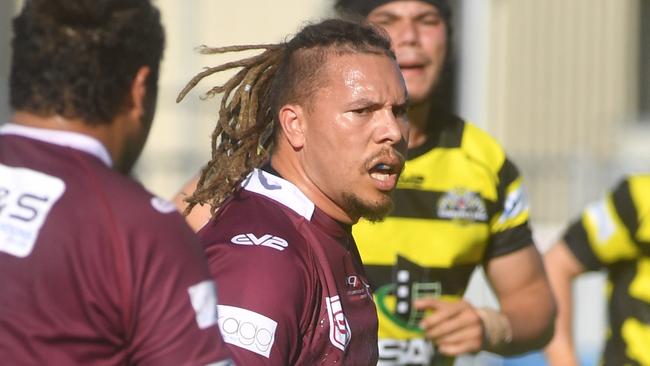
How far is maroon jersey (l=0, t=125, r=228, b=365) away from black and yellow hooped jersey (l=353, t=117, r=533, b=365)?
6.54ft

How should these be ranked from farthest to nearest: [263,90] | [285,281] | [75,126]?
[263,90] → [285,281] → [75,126]

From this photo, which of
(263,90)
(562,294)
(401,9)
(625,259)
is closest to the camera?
(263,90)

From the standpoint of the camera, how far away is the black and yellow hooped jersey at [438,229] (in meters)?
4.58

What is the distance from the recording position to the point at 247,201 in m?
3.27

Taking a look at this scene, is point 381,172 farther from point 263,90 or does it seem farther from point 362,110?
point 263,90

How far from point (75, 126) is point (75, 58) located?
12 cm

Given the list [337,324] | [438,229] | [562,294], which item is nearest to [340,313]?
[337,324]

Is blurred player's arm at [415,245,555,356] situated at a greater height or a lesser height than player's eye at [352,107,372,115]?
lesser

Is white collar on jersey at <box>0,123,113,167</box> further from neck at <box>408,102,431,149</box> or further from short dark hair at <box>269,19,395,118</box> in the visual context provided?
neck at <box>408,102,431,149</box>

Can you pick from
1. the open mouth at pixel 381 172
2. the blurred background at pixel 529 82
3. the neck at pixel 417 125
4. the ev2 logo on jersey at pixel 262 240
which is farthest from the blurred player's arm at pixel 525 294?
the blurred background at pixel 529 82

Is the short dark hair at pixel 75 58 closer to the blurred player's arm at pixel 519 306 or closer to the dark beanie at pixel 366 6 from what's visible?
the blurred player's arm at pixel 519 306

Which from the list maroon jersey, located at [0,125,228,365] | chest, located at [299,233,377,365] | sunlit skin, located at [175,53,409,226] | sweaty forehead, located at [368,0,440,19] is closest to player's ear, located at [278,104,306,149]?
sunlit skin, located at [175,53,409,226]

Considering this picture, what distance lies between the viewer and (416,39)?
4.73 metres

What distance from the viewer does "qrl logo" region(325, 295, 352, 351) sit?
3.14 m
